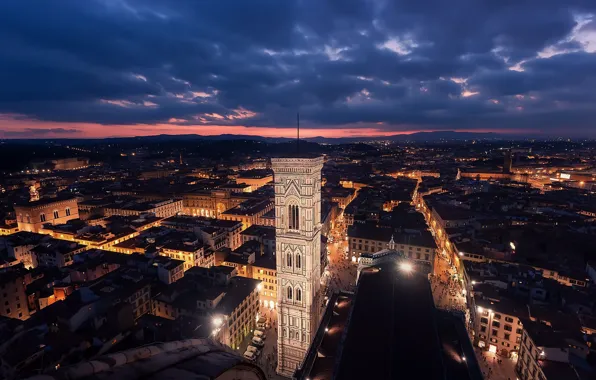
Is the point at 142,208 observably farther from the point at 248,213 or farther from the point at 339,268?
the point at 339,268

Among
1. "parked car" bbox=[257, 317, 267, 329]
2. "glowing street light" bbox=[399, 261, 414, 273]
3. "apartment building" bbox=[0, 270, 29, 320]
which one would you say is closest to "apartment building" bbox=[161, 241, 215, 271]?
"parked car" bbox=[257, 317, 267, 329]

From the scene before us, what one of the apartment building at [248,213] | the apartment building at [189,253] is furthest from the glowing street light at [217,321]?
the apartment building at [248,213]

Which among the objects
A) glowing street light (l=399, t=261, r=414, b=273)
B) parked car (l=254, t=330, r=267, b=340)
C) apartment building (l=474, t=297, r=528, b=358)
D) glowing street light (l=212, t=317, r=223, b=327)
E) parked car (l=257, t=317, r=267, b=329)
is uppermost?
glowing street light (l=399, t=261, r=414, b=273)

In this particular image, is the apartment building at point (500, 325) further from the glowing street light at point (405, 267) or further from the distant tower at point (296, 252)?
the distant tower at point (296, 252)

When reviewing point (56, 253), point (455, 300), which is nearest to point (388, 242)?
point (455, 300)

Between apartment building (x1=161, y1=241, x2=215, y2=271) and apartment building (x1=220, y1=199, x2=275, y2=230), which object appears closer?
apartment building (x1=161, y1=241, x2=215, y2=271)

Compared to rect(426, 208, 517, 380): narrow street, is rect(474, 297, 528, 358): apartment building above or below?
above

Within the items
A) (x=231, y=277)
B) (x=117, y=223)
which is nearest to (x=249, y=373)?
(x=231, y=277)

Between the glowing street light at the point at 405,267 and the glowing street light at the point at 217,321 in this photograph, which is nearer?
the glowing street light at the point at 217,321

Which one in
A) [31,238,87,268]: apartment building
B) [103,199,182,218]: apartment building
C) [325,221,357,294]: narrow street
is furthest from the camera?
[103,199,182,218]: apartment building

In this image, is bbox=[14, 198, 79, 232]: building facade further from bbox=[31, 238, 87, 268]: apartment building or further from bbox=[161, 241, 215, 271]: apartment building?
bbox=[161, 241, 215, 271]: apartment building
